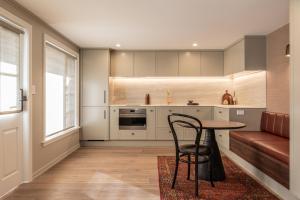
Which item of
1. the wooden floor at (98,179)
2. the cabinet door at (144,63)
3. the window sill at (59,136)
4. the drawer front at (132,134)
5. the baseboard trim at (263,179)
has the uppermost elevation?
the cabinet door at (144,63)

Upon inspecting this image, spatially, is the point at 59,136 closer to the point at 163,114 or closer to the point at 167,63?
the point at 163,114

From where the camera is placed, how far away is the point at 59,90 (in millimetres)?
4594

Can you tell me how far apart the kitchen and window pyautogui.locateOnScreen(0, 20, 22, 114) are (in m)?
0.02

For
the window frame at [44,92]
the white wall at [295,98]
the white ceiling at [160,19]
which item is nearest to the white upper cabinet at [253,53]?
the white ceiling at [160,19]

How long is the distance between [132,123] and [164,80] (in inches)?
55.1

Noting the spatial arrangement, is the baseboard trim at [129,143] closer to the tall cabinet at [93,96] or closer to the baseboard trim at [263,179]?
the tall cabinet at [93,96]

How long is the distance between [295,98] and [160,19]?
6.76 feet

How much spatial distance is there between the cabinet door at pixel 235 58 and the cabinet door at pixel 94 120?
2.90 meters

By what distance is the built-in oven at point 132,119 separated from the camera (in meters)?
5.61

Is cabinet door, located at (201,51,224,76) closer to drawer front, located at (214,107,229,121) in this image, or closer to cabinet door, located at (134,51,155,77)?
drawer front, located at (214,107,229,121)

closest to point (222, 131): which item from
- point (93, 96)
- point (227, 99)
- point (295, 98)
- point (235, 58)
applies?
point (227, 99)

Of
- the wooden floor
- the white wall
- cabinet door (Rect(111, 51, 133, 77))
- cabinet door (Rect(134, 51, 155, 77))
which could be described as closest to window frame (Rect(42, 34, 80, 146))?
the wooden floor

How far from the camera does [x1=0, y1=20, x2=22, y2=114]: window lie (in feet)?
9.09

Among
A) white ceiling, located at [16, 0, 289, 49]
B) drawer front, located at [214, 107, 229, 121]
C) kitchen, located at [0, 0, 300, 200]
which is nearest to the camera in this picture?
kitchen, located at [0, 0, 300, 200]
